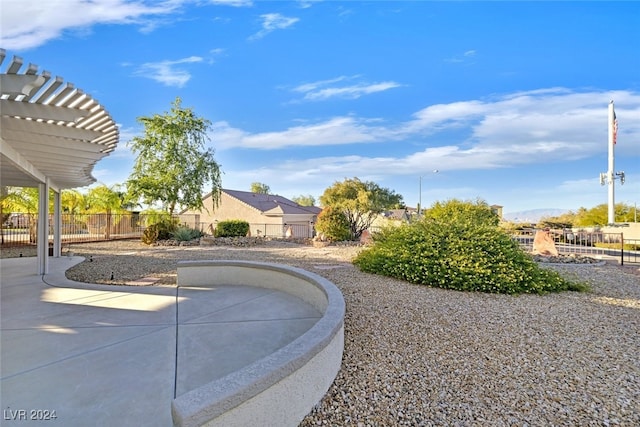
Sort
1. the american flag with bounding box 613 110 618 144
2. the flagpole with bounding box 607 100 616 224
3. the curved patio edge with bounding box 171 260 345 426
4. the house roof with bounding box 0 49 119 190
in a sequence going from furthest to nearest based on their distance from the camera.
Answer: the american flag with bounding box 613 110 618 144 < the flagpole with bounding box 607 100 616 224 < the house roof with bounding box 0 49 119 190 < the curved patio edge with bounding box 171 260 345 426

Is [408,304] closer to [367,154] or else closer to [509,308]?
[509,308]

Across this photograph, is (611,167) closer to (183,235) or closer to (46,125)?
(183,235)

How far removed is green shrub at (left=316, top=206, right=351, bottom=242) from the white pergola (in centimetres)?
1071

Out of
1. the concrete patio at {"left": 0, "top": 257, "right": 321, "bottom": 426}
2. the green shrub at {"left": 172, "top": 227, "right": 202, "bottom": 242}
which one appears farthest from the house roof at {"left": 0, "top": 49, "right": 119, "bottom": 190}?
the green shrub at {"left": 172, "top": 227, "right": 202, "bottom": 242}

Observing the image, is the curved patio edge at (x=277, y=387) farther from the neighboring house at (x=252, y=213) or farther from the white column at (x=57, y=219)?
the neighboring house at (x=252, y=213)

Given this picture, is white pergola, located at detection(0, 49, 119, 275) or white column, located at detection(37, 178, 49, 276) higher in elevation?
white pergola, located at detection(0, 49, 119, 275)

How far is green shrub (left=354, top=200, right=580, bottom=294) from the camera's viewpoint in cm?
629

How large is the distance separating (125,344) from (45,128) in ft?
10.8

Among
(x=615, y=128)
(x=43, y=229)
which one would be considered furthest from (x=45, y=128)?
(x=615, y=128)

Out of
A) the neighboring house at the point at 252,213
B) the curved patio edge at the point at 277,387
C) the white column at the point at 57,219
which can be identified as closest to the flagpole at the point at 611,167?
the neighboring house at the point at 252,213

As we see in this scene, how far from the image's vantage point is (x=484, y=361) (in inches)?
136

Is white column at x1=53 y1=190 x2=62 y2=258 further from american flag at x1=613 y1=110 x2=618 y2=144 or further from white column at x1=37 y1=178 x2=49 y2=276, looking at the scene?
american flag at x1=613 y1=110 x2=618 y2=144

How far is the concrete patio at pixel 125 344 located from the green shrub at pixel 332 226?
1071cm

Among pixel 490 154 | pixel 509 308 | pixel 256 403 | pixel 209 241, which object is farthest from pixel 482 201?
pixel 256 403
